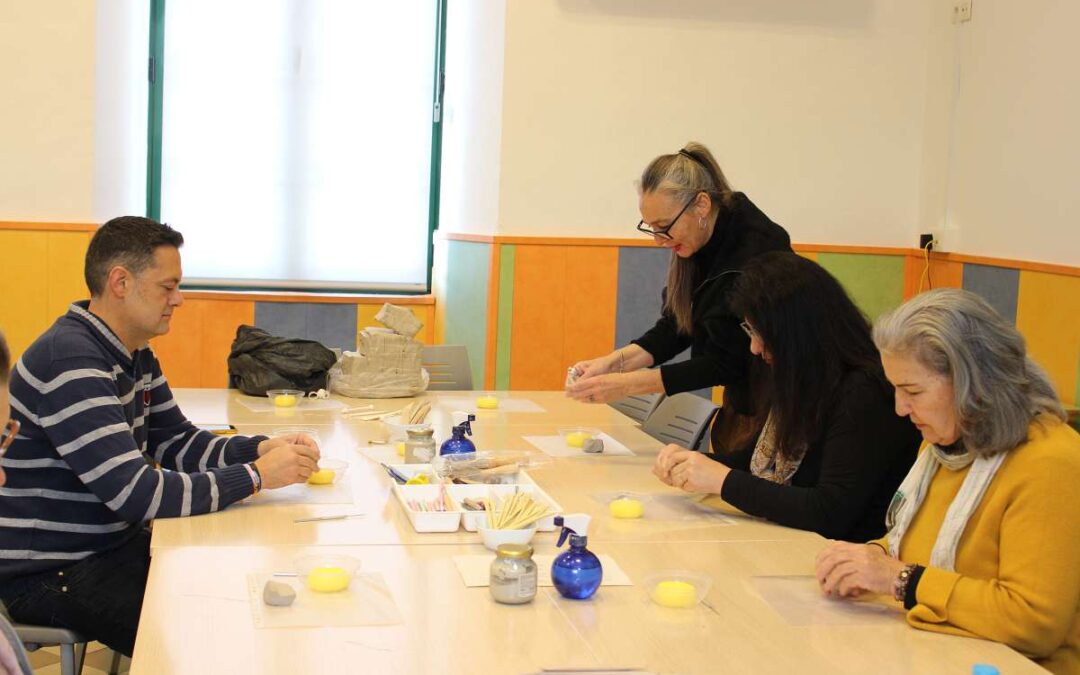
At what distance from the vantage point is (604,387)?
3865 mm

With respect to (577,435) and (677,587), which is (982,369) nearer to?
(677,587)

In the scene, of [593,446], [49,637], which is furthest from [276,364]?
[49,637]

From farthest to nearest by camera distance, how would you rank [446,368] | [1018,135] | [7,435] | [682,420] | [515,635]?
[1018,135] → [446,368] → [682,420] → [515,635] → [7,435]

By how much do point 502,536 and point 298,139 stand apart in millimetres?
5323

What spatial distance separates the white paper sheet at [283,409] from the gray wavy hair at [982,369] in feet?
8.37

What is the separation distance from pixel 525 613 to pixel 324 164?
566 cm

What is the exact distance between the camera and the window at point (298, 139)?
7.20 meters

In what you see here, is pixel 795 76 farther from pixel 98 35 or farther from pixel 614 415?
pixel 98 35

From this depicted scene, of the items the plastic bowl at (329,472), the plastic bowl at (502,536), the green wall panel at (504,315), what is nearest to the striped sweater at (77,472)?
the plastic bowl at (329,472)

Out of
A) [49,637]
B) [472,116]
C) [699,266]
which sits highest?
[472,116]

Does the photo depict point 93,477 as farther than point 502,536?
Yes

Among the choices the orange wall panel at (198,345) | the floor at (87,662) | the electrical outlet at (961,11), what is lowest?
the floor at (87,662)

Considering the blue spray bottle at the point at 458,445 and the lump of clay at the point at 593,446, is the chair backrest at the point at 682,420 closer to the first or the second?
the lump of clay at the point at 593,446

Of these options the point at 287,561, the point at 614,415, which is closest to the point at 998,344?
the point at 287,561
